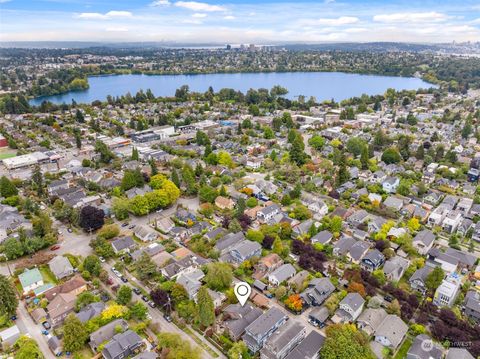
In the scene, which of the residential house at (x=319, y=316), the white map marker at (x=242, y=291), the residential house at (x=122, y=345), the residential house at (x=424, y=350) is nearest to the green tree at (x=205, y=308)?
the white map marker at (x=242, y=291)

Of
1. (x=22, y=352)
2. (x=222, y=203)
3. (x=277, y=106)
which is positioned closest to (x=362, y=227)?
(x=222, y=203)

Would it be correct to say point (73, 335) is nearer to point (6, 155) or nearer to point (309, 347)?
point (309, 347)

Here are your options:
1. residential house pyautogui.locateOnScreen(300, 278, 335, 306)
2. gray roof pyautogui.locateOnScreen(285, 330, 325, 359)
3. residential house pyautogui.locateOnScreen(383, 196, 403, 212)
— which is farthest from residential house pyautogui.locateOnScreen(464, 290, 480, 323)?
residential house pyautogui.locateOnScreen(383, 196, 403, 212)

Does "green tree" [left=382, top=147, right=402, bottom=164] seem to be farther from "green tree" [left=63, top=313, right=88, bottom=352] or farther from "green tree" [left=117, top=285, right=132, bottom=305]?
"green tree" [left=63, top=313, right=88, bottom=352]

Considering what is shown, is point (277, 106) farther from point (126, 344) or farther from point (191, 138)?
point (126, 344)

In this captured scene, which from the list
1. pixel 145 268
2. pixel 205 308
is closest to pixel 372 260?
pixel 205 308

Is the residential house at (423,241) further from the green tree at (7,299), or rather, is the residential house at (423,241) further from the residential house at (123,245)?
the green tree at (7,299)
